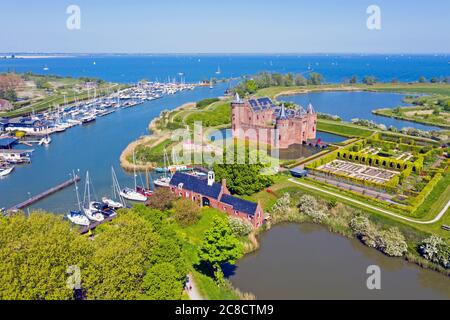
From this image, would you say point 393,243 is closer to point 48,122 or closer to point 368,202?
point 368,202

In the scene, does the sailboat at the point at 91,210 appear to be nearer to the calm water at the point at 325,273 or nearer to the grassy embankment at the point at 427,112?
the calm water at the point at 325,273

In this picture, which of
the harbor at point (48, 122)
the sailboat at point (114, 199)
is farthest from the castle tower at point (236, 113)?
the harbor at point (48, 122)

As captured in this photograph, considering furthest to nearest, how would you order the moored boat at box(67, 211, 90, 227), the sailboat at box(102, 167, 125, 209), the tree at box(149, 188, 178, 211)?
the sailboat at box(102, 167, 125, 209)
the tree at box(149, 188, 178, 211)
the moored boat at box(67, 211, 90, 227)

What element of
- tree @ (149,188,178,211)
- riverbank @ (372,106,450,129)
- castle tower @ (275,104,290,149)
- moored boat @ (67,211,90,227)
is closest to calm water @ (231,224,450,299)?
tree @ (149,188,178,211)

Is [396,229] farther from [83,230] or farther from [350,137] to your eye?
[350,137]

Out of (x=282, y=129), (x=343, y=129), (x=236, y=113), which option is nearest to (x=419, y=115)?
(x=343, y=129)

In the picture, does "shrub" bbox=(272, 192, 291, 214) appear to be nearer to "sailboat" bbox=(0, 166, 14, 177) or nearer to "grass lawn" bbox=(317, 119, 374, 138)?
"grass lawn" bbox=(317, 119, 374, 138)
